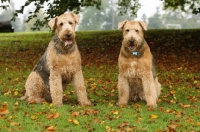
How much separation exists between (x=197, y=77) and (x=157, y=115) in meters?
5.24

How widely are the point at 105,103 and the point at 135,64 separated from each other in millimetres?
1221

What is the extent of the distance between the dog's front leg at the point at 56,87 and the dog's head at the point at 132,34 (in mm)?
1445

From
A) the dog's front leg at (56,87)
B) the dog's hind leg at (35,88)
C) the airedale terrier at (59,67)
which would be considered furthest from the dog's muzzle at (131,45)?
the dog's hind leg at (35,88)

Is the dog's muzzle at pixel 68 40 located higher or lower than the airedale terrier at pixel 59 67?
higher

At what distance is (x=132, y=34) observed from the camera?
22.4 ft

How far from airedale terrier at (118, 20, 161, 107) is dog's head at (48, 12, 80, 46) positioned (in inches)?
35.7

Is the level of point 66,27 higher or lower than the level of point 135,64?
higher

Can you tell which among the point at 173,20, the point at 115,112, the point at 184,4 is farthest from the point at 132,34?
the point at 173,20

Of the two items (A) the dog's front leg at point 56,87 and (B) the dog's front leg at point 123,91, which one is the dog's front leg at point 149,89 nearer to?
(B) the dog's front leg at point 123,91

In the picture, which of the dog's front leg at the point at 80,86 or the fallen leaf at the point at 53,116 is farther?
the dog's front leg at the point at 80,86

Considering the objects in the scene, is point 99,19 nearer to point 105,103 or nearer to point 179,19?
point 179,19

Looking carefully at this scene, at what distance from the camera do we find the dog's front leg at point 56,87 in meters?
7.23

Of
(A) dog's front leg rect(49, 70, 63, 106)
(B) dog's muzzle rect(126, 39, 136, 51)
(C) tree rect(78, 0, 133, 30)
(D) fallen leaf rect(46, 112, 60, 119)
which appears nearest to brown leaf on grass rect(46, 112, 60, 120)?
(D) fallen leaf rect(46, 112, 60, 119)

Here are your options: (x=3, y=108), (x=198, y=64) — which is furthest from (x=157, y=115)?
(x=198, y=64)
